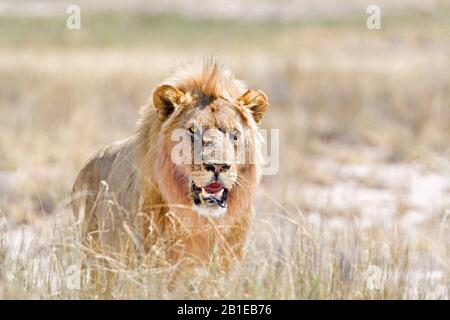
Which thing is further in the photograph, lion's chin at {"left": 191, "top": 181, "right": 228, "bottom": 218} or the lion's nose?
lion's chin at {"left": 191, "top": 181, "right": 228, "bottom": 218}

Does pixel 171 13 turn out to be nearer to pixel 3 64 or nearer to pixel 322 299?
pixel 3 64

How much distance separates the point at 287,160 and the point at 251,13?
2193 centimetres

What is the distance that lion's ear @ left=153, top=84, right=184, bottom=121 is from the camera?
563cm

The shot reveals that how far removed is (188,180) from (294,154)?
7480 millimetres

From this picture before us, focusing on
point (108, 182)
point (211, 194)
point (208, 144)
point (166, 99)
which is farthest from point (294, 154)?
point (208, 144)

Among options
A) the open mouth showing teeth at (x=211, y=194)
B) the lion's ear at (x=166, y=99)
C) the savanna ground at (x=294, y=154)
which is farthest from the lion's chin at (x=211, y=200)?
the lion's ear at (x=166, y=99)

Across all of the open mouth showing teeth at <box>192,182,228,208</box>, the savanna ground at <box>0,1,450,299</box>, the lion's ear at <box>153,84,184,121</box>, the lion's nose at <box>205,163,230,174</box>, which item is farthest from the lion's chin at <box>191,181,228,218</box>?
the lion's ear at <box>153,84,184,121</box>

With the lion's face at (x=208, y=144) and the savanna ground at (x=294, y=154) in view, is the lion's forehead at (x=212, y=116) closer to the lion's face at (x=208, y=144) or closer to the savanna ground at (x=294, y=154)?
the lion's face at (x=208, y=144)

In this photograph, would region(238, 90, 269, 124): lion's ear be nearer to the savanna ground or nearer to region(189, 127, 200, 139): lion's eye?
region(189, 127, 200, 139): lion's eye

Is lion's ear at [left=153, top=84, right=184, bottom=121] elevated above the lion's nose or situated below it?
above

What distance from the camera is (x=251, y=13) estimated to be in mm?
34031

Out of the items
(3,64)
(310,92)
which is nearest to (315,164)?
(310,92)

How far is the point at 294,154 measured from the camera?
12930 mm

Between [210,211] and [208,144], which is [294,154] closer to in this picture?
[210,211]
